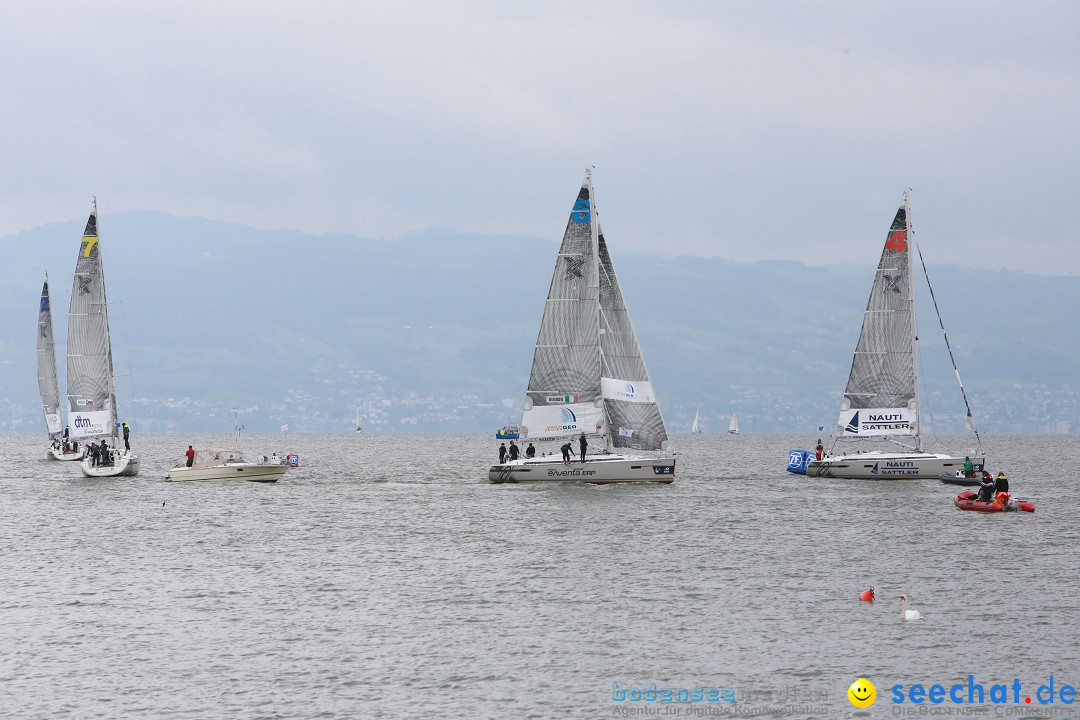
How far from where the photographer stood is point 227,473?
79.9 meters

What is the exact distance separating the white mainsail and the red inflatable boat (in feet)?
50.1

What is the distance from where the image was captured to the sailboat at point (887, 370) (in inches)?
3056

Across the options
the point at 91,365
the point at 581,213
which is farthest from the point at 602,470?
the point at 91,365

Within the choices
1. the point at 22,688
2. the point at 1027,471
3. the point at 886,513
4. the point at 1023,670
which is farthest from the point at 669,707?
the point at 1027,471

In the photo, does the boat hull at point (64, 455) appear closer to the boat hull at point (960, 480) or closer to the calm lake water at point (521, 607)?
the calm lake water at point (521, 607)

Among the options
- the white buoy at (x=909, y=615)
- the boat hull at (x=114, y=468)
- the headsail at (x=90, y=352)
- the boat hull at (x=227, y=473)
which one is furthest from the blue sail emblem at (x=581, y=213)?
the white buoy at (x=909, y=615)

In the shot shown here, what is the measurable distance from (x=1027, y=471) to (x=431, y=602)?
8695 centimetres

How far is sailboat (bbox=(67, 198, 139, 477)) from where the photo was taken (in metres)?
83.2

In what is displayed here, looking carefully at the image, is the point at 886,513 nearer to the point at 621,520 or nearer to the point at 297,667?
the point at 621,520

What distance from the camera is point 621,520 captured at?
57938 mm

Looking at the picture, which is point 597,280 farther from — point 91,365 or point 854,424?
point 91,365

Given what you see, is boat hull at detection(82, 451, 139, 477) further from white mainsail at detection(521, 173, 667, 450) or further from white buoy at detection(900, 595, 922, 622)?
white buoy at detection(900, 595, 922, 622)

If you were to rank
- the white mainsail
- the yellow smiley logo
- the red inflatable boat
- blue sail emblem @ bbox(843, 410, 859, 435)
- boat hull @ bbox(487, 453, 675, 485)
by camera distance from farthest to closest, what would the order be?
blue sail emblem @ bbox(843, 410, 859, 435)
the white mainsail
boat hull @ bbox(487, 453, 675, 485)
the red inflatable boat
the yellow smiley logo

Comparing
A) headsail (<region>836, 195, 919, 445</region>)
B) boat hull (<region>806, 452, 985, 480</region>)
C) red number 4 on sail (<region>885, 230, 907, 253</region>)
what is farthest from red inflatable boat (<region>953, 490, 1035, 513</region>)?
red number 4 on sail (<region>885, 230, 907, 253</region>)
